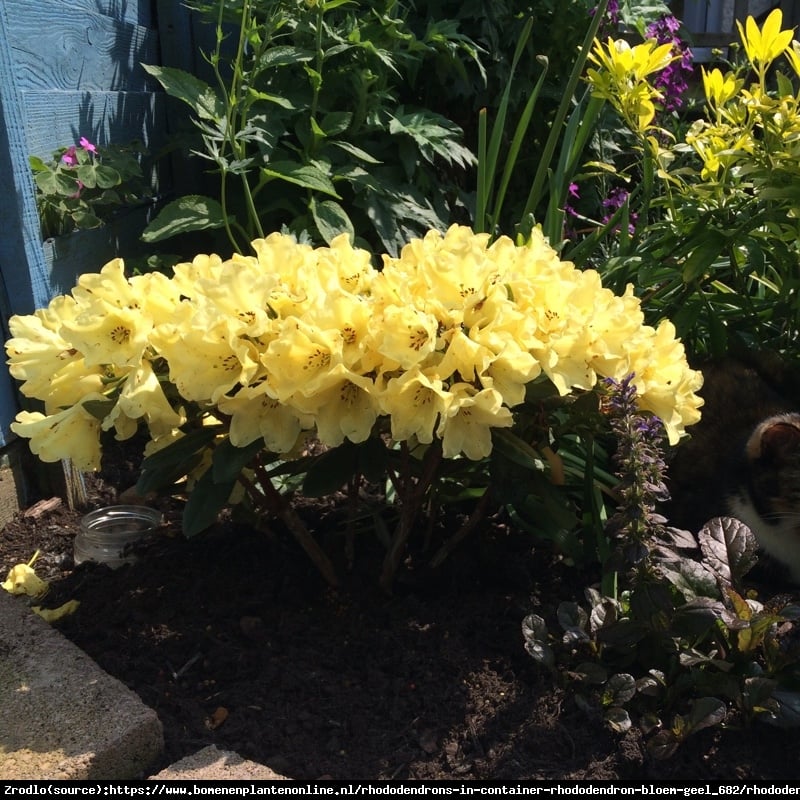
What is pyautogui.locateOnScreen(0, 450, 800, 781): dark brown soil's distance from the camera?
5.49 ft

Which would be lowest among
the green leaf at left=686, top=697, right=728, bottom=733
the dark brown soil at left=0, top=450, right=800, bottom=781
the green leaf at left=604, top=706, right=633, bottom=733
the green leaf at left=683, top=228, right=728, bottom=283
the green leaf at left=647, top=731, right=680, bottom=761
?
the dark brown soil at left=0, top=450, right=800, bottom=781

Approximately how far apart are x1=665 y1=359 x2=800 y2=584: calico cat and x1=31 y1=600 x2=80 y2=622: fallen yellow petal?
173 cm

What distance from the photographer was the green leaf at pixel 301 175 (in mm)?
2910

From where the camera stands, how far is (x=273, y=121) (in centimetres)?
308

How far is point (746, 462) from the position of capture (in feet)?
8.21

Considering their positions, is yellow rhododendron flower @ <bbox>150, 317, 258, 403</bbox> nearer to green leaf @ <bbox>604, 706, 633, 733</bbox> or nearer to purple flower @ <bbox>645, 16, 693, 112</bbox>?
green leaf @ <bbox>604, 706, 633, 733</bbox>

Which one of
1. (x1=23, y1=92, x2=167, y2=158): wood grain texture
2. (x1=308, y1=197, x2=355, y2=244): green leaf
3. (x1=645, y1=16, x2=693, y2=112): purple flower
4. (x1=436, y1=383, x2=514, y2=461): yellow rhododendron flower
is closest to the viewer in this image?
(x1=436, y1=383, x2=514, y2=461): yellow rhododendron flower

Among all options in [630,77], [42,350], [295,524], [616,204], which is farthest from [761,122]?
[42,350]

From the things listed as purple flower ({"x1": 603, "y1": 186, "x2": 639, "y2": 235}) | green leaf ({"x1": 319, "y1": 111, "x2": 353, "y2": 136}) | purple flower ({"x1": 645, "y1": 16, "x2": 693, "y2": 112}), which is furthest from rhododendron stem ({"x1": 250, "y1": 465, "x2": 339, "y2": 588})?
purple flower ({"x1": 645, "y1": 16, "x2": 693, "y2": 112})

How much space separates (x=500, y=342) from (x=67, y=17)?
221cm

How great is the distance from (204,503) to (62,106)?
1764 mm

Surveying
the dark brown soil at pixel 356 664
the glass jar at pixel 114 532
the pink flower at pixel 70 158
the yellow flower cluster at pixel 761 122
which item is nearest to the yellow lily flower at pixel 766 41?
the yellow flower cluster at pixel 761 122

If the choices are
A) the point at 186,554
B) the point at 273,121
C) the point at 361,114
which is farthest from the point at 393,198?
the point at 186,554

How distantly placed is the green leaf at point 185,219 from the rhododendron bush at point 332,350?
1.18 m
